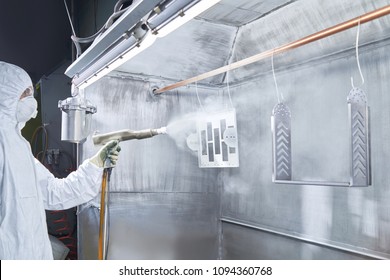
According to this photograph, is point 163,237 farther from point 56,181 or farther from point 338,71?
point 338,71

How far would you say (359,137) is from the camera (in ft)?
3.46

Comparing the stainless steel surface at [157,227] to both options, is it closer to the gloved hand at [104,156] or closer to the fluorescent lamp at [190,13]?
the gloved hand at [104,156]

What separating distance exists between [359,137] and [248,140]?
40.6 inches

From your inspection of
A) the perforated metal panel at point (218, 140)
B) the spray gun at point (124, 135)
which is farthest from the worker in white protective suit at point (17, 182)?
the perforated metal panel at point (218, 140)

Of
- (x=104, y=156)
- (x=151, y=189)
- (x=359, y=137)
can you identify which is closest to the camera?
(x=359, y=137)

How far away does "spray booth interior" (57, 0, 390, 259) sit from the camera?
143 cm

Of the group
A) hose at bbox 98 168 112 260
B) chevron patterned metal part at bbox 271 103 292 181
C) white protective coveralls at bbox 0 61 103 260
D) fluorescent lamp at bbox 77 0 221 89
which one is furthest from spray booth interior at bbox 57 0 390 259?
white protective coveralls at bbox 0 61 103 260

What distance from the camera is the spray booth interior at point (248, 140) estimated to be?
1.43 m

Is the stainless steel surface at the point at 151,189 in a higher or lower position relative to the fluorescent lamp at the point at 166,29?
lower

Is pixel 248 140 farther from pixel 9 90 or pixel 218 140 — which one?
pixel 9 90

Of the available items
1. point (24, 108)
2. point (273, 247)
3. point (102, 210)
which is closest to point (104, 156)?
point (102, 210)

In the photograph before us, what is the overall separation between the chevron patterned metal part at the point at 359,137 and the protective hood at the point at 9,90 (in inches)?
40.5

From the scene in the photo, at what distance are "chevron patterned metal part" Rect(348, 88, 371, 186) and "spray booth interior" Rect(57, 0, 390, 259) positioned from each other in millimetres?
232

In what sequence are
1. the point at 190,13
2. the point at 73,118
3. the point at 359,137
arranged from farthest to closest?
the point at 73,118 → the point at 359,137 → the point at 190,13
